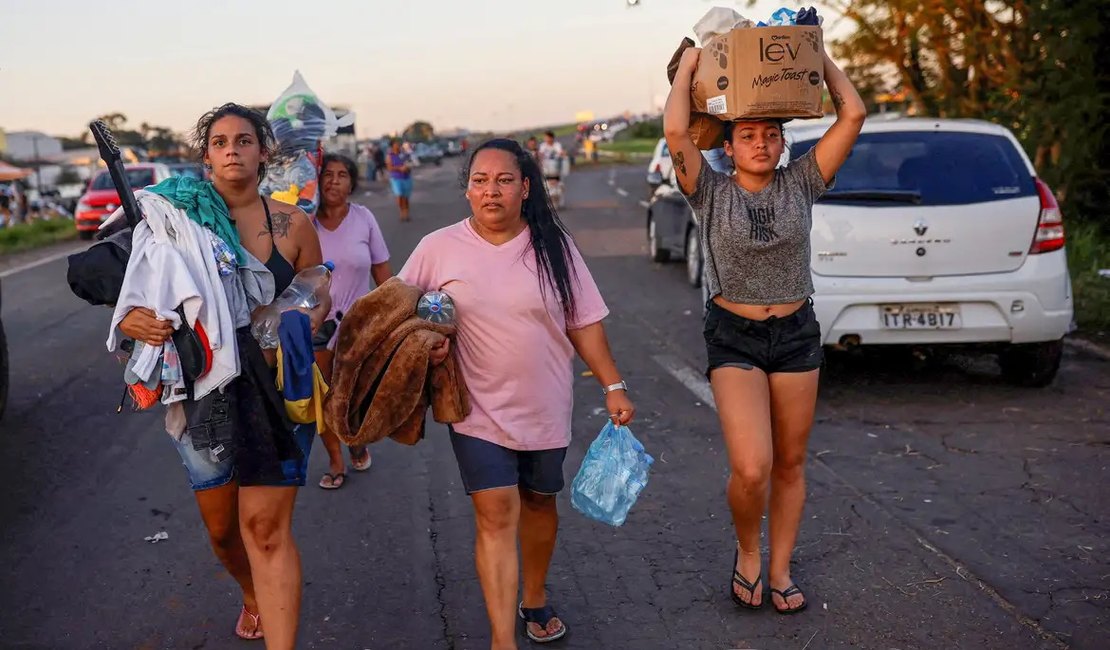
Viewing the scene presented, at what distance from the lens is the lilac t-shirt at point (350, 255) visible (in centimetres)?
612

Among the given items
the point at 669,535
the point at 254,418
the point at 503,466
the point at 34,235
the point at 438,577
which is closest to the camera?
the point at 254,418

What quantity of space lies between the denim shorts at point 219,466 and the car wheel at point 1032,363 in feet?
17.9

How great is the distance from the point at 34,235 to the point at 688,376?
2187 cm

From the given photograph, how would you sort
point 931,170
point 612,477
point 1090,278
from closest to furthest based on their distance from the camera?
point 612,477, point 931,170, point 1090,278

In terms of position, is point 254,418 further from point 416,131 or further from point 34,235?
point 34,235

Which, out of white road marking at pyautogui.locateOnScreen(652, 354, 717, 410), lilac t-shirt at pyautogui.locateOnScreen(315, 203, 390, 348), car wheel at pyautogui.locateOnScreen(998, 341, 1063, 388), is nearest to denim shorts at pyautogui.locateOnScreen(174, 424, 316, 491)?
lilac t-shirt at pyautogui.locateOnScreen(315, 203, 390, 348)

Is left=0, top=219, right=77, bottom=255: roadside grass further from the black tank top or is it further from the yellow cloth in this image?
the yellow cloth

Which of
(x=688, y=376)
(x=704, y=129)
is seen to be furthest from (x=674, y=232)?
(x=704, y=129)

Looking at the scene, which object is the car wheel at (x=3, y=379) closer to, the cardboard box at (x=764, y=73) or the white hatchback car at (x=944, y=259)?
the white hatchback car at (x=944, y=259)

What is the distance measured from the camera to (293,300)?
384 centimetres

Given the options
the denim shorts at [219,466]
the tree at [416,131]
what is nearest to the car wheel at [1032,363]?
the denim shorts at [219,466]

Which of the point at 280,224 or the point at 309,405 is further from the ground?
the point at 280,224

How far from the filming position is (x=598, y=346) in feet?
13.3

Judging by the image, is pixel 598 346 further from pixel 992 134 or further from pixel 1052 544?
pixel 992 134
